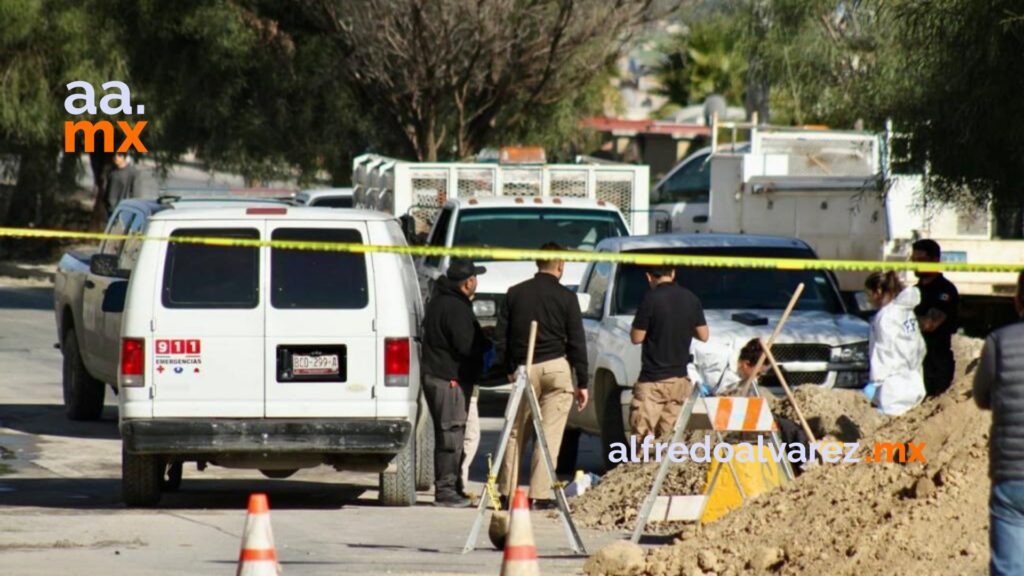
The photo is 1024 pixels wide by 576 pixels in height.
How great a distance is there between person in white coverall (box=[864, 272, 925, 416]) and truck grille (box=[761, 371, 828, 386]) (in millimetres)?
806

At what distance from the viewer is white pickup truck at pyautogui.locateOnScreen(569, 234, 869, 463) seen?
13242mm

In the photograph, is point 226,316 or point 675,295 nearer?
point 226,316

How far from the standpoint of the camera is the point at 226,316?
447 inches

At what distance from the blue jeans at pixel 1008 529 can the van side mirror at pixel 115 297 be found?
9.11 metres

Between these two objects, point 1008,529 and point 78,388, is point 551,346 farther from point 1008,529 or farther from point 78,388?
point 78,388

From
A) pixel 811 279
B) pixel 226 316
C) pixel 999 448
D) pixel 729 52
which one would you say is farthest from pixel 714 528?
pixel 729 52

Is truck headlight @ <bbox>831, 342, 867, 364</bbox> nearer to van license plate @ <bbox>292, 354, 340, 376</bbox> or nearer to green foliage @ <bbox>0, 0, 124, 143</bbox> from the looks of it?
van license plate @ <bbox>292, 354, 340, 376</bbox>

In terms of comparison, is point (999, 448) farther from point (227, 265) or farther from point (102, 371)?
point (102, 371)

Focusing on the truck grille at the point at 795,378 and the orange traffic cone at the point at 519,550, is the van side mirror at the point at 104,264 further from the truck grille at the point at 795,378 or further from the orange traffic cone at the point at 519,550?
the orange traffic cone at the point at 519,550

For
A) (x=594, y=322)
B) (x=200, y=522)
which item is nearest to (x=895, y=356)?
(x=594, y=322)

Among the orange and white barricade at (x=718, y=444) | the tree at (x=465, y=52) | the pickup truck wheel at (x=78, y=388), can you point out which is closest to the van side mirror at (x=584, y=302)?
the orange and white barricade at (x=718, y=444)

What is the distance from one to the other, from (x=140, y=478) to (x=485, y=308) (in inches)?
219

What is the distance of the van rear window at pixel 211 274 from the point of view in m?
11.4

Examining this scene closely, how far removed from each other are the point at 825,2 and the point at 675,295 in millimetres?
17307
